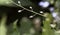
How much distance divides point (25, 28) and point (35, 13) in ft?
0.30

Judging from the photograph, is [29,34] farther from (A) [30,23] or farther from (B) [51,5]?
(B) [51,5]

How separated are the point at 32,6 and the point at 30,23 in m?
0.08

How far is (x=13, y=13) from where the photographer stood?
2.27ft

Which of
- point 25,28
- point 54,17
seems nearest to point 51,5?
point 54,17

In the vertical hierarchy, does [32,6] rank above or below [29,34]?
above

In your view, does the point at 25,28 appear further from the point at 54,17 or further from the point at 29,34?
the point at 54,17

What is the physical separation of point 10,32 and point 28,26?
0.09 metres

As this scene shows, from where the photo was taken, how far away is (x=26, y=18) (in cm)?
69

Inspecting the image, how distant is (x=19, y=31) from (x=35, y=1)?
0.16 m

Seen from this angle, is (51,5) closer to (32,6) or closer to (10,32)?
Answer: (32,6)

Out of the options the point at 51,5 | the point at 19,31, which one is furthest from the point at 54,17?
the point at 19,31

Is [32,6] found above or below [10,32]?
above

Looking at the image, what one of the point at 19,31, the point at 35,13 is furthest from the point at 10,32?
the point at 35,13

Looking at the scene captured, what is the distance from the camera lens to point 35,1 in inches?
26.3
